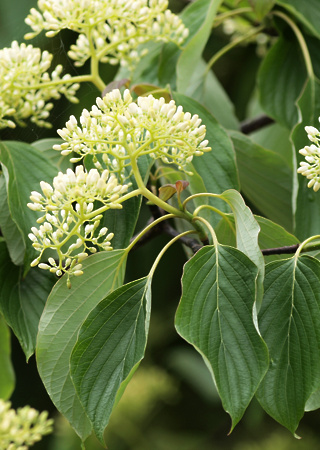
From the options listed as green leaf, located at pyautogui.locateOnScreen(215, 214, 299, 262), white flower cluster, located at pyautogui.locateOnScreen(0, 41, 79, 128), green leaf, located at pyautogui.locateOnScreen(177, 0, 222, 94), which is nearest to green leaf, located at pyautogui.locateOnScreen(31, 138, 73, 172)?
white flower cluster, located at pyautogui.locateOnScreen(0, 41, 79, 128)

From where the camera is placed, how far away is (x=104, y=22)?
0.69 metres

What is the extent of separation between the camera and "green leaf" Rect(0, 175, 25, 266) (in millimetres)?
637

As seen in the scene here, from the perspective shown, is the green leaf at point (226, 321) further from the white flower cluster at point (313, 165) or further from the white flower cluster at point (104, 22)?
the white flower cluster at point (104, 22)

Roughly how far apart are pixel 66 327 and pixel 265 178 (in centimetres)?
43

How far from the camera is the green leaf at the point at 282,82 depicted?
0.96 m

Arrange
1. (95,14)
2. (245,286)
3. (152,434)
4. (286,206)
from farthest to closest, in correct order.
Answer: (152,434) → (286,206) → (95,14) → (245,286)

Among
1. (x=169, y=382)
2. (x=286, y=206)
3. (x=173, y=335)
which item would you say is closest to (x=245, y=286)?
(x=286, y=206)

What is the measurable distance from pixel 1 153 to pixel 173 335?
47.6 inches

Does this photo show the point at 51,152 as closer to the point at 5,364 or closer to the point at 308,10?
the point at 5,364

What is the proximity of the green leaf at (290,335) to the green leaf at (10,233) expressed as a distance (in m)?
0.28

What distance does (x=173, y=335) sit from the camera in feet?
5.80

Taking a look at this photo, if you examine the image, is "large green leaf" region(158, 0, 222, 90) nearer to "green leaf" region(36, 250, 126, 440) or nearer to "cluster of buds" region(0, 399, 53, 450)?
"green leaf" region(36, 250, 126, 440)

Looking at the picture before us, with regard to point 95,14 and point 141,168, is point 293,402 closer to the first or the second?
point 141,168

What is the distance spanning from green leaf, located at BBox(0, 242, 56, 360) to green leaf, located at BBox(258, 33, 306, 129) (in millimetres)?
500
